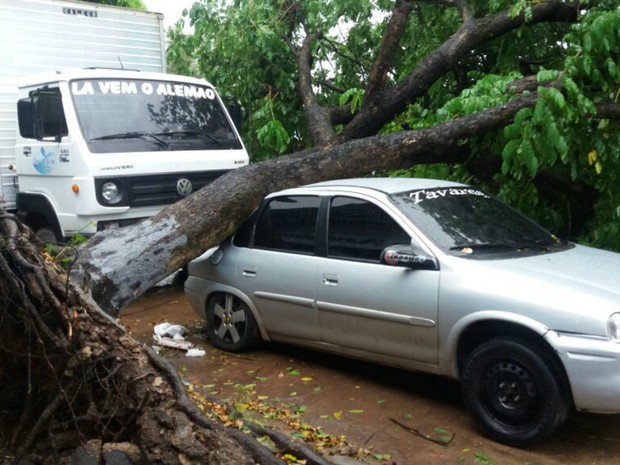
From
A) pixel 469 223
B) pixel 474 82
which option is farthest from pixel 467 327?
pixel 474 82

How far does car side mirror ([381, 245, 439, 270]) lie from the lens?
5.24 metres

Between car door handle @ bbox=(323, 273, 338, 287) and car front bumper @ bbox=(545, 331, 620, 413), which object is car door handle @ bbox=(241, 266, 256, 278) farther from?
car front bumper @ bbox=(545, 331, 620, 413)

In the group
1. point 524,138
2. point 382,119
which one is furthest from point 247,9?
point 524,138

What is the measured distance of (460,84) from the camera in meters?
9.68

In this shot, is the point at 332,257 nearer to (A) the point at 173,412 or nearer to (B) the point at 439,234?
(B) the point at 439,234

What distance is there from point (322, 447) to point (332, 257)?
1692mm

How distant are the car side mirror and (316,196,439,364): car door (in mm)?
49

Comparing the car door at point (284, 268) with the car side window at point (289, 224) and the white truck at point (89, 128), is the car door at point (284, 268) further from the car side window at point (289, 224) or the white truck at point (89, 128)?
the white truck at point (89, 128)

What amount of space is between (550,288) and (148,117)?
18.2ft

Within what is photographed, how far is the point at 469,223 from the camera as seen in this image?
18.9 feet

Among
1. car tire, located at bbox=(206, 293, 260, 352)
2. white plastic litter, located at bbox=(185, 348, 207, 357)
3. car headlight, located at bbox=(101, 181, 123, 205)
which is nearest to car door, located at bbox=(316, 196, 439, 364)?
car tire, located at bbox=(206, 293, 260, 352)

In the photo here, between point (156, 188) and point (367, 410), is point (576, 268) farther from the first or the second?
point (156, 188)

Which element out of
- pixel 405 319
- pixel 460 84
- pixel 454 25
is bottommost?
pixel 405 319

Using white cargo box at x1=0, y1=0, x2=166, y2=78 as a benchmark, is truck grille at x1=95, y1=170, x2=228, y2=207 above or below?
below
